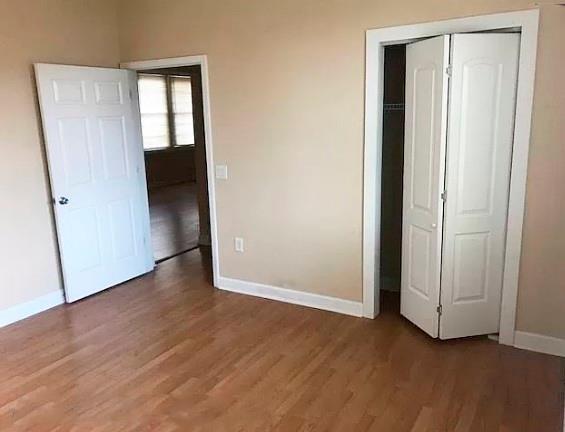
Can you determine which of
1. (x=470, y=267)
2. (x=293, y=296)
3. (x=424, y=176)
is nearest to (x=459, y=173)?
(x=424, y=176)

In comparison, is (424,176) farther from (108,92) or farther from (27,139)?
(27,139)

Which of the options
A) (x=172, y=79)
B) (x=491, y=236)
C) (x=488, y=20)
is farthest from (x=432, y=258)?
(x=172, y=79)

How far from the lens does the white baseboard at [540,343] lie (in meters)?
3.15

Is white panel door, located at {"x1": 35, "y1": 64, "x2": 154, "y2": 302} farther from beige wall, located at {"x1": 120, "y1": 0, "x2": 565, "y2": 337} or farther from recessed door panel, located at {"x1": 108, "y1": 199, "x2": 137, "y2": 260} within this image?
beige wall, located at {"x1": 120, "y1": 0, "x2": 565, "y2": 337}

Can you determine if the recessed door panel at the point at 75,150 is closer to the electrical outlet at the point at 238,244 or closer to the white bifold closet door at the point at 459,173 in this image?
the electrical outlet at the point at 238,244

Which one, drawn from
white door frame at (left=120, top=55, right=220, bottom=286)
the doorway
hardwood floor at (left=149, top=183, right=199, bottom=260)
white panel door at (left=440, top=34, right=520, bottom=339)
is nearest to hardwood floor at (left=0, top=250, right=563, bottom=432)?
white panel door at (left=440, top=34, right=520, bottom=339)

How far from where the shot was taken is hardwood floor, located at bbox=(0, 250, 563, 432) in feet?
8.53

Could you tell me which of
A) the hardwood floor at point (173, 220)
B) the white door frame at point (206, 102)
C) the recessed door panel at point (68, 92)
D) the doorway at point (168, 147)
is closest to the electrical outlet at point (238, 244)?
the white door frame at point (206, 102)

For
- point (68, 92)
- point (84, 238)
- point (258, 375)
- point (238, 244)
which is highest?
point (68, 92)

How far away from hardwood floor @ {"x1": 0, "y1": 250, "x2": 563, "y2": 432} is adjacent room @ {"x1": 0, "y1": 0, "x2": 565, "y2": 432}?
0.05 ft

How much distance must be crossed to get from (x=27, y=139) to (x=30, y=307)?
1394mm

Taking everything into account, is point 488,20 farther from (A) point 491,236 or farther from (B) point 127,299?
(B) point 127,299

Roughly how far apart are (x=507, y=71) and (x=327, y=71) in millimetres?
1253

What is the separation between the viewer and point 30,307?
13.3 feet
